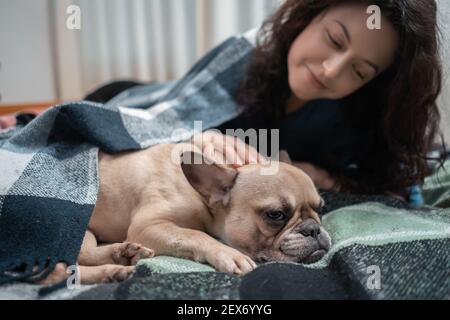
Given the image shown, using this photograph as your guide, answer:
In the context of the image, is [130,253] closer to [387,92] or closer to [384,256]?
[384,256]

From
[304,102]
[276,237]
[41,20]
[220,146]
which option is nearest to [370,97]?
[304,102]

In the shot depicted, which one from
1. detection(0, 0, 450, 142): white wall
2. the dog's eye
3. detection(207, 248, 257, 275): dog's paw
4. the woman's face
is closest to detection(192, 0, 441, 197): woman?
the woman's face

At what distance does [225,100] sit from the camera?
1.54 m

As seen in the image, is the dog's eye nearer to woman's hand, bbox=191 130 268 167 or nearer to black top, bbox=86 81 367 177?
woman's hand, bbox=191 130 268 167

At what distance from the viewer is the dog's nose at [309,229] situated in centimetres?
95

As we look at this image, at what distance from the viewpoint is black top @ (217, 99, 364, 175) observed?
1564 millimetres

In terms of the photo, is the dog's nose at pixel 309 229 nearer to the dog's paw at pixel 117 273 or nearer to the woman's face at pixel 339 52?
the dog's paw at pixel 117 273

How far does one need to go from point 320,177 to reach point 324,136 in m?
0.18

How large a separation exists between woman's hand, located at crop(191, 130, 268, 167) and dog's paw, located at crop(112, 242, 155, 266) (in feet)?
1.02

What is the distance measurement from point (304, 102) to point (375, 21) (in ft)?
1.33

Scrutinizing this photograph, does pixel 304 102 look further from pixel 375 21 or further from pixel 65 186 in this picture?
pixel 65 186
